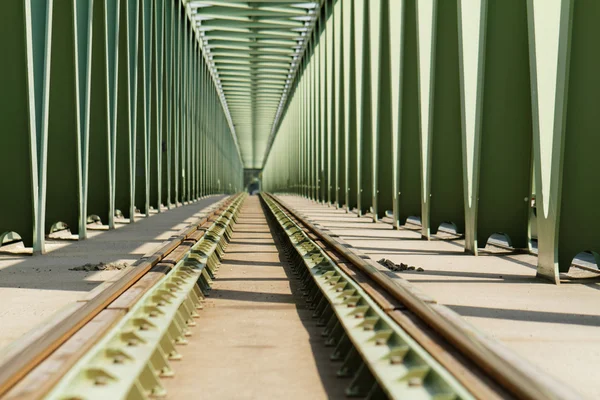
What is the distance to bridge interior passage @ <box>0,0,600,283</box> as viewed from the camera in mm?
6430

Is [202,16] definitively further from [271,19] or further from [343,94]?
[343,94]

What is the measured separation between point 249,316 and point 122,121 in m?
10.9

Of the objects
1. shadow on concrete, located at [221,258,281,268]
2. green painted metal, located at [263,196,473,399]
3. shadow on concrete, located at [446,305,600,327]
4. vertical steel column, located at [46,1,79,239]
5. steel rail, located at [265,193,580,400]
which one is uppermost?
vertical steel column, located at [46,1,79,239]

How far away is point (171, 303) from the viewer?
4234 mm

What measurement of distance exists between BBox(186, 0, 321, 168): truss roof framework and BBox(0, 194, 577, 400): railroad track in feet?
87.1

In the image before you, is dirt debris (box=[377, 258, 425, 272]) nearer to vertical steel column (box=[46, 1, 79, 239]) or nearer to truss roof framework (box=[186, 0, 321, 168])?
vertical steel column (box=[46, 1, 79, 239])

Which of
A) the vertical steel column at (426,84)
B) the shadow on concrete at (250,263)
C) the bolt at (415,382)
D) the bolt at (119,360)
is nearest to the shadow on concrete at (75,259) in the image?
the shadow on concrete at (250,263)

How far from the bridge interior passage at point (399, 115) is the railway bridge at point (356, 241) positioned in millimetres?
28

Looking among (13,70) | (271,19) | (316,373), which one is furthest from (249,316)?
(271,19)

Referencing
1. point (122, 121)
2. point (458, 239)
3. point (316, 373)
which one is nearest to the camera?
point (316, 373)

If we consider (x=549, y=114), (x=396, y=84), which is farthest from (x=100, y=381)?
(x=396, y=84)

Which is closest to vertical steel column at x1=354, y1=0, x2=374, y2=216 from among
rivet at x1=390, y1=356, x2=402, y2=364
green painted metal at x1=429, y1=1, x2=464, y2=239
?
green painted metal at x1=429, y1=1, x2=464, y2=239

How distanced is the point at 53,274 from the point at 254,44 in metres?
32.6

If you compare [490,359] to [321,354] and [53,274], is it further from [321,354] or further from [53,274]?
[53,274]
